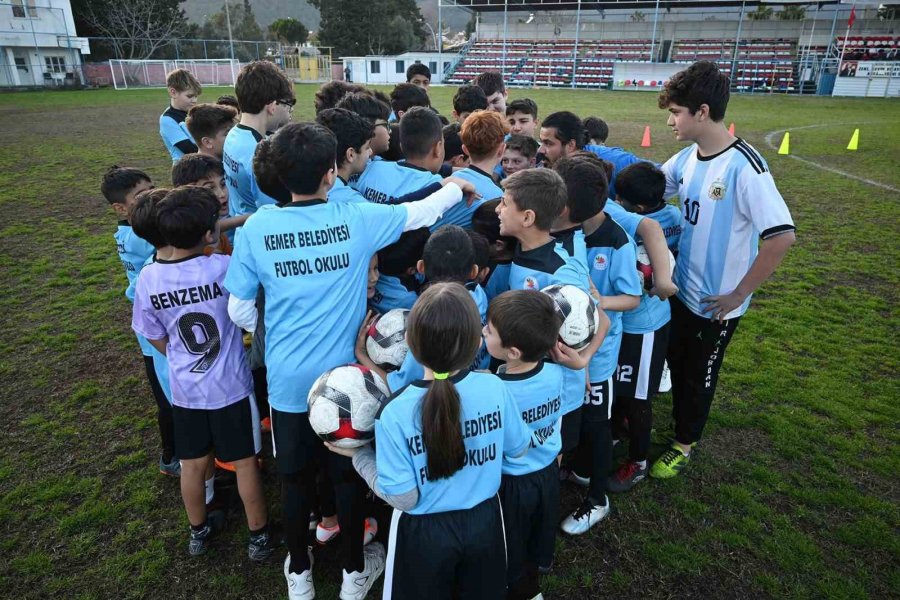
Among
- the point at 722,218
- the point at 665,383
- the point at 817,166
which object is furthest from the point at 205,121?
the point at 817,166

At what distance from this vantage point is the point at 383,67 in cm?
4716

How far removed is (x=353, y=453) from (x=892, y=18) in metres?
57.1

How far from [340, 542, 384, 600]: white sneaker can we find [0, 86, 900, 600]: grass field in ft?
0.54

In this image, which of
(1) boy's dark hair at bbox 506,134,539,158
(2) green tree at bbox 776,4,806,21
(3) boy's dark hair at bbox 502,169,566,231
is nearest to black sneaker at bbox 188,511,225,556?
(3) boy's dark hair at bbox 502,169,566,231

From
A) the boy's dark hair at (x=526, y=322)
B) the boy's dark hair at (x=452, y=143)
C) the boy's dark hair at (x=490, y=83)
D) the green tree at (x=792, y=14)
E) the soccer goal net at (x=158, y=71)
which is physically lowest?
the boy's dark hair at (x=526, y=322)

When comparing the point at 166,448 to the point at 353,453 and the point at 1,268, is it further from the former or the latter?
the point at 1,268

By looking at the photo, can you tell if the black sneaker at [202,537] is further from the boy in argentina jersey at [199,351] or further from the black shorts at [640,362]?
the black shorts at [640,362]

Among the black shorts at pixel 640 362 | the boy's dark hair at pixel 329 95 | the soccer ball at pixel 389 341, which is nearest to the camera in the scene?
the soccer ball at pixel 389 341

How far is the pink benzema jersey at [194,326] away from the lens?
9.22ft

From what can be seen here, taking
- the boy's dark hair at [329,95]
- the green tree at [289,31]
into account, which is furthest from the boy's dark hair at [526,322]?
the green tree at [289,31]

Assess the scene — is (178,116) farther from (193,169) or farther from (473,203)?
(473,203)

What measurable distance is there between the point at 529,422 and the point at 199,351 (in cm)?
182

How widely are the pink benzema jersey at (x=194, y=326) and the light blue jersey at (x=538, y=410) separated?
156cm

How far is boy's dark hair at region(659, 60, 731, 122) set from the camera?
3.34 metres
